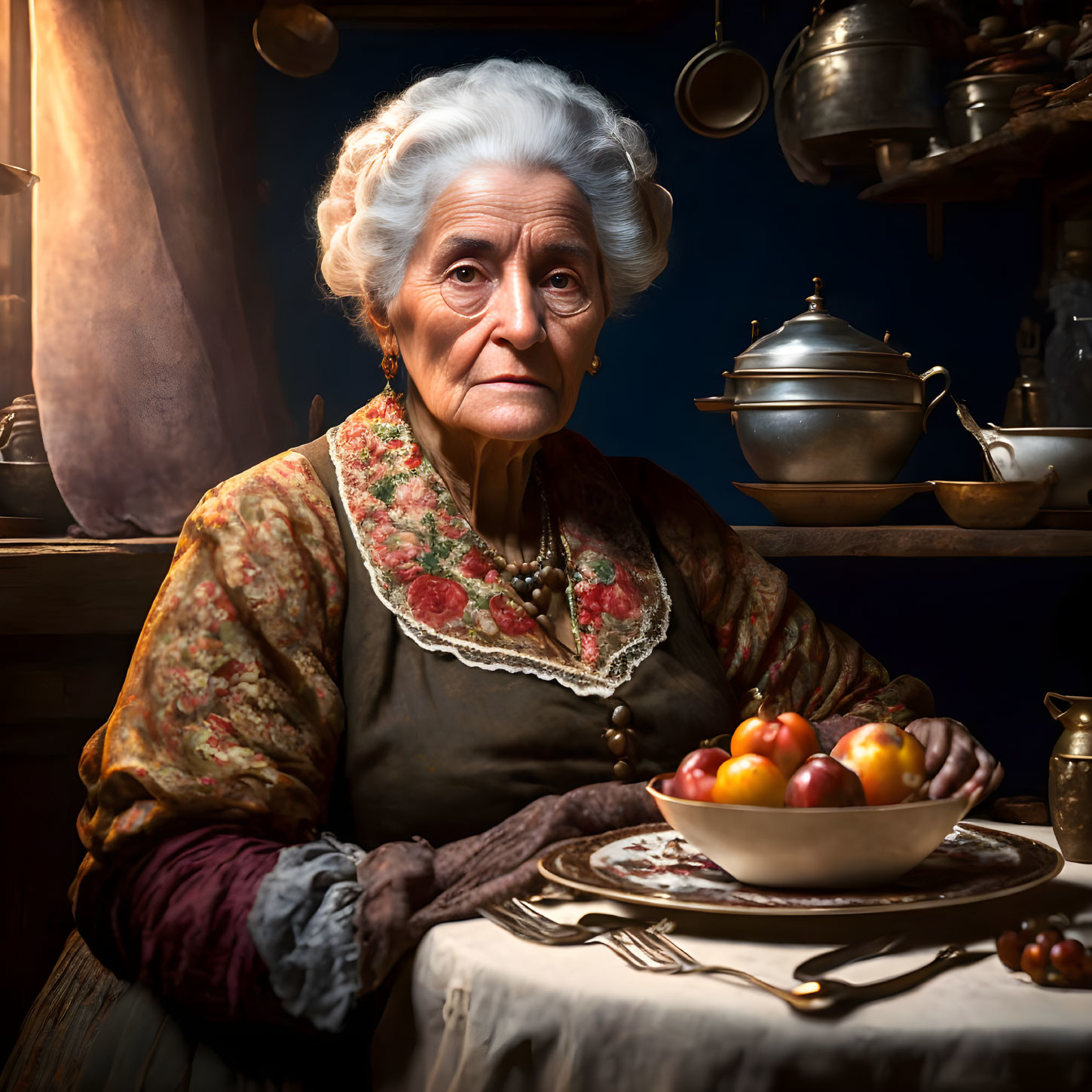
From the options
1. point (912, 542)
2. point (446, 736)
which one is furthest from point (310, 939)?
point (912, 542)

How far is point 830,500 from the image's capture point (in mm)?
2400

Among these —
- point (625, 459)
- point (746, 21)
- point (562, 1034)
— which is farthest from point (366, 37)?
point (562, 1034)

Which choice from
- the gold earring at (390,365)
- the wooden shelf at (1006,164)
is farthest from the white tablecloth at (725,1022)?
the wooden shelf at (1006,164)

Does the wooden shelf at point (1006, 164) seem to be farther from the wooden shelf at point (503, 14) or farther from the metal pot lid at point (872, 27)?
the wooden shelf at point (503, 14)

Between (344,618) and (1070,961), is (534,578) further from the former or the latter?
(1070,961)

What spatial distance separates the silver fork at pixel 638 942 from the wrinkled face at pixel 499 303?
28.5 inches

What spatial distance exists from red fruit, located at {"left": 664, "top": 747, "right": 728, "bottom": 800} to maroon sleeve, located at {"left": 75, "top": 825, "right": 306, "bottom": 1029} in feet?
1.52

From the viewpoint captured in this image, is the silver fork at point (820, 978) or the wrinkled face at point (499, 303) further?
the wrinkled face at point (499, 303)

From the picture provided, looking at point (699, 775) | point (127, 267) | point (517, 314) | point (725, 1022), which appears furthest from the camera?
point (127, 267)

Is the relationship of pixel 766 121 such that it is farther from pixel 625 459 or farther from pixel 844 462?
pixel 625 459

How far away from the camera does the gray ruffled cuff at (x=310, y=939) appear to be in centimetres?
119

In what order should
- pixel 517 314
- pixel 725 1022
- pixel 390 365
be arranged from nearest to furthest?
pixel 725 1022 < pixel 517 314 < pixel 390 365

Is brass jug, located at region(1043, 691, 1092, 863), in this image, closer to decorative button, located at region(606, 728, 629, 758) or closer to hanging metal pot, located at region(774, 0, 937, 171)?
decorative button, located at region(606, 728, 629, 758)

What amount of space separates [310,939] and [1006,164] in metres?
2.15
